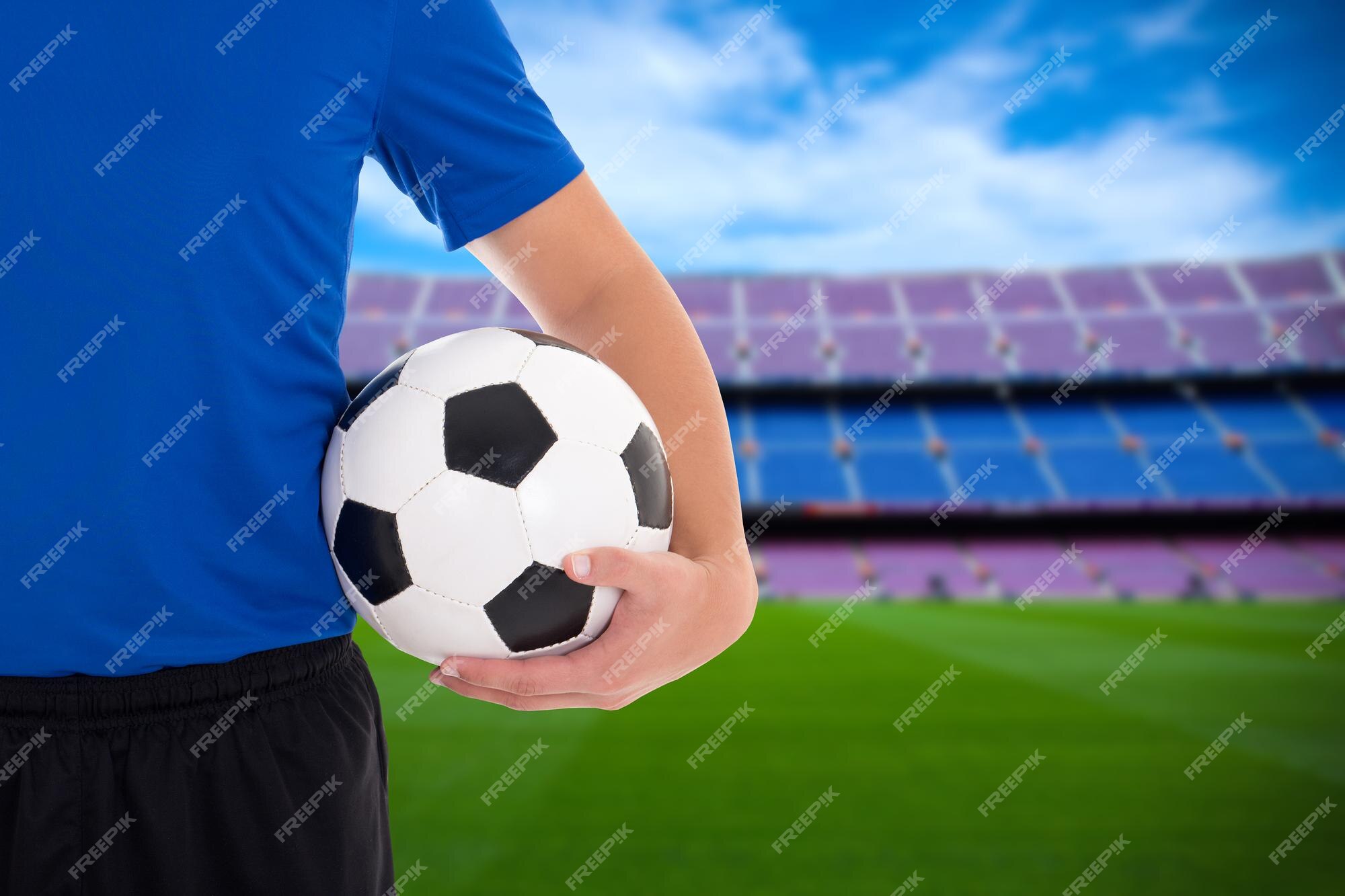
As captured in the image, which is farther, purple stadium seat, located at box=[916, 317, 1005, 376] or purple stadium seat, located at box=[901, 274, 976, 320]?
purple stadium seat, located at box=[901, 274, 976, 320]

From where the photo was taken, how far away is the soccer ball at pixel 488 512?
942 millimetres

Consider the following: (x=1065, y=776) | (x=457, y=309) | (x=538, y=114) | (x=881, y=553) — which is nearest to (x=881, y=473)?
(x=881, y=553)

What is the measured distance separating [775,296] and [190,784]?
2138 cm

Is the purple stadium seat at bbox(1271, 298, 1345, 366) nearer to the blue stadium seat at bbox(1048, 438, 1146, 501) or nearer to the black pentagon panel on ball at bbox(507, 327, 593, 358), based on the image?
the blue stadium seat at bbox(1048, 438, 1146, 501)

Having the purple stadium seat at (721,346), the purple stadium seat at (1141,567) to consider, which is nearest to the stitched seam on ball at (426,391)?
the purple stadium seat at (1141,567)

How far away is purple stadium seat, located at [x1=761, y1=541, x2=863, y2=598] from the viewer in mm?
14516

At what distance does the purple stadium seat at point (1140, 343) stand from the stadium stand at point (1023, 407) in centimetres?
5

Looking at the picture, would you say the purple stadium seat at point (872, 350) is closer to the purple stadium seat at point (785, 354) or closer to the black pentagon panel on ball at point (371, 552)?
the purple stadium seat at point (785, 354)

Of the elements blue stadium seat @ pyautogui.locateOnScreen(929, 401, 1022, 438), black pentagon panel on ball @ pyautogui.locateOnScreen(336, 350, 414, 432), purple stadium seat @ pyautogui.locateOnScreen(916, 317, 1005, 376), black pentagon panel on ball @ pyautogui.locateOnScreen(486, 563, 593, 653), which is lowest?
blue stadium seat @ pyautogui.locateOnScreen(929, 401, 1022, 438)

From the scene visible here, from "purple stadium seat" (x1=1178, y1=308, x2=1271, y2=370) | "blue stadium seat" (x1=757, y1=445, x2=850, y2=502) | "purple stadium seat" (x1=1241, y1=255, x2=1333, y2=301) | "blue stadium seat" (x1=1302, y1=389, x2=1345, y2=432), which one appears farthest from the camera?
"purple stadium seat" (x1=1241, y1=255, x2=1333, y2=301)

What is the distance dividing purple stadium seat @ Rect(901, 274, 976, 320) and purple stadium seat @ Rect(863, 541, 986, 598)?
6.64 meters

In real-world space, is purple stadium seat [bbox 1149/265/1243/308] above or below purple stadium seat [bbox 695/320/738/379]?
below

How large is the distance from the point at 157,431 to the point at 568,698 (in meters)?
0.46

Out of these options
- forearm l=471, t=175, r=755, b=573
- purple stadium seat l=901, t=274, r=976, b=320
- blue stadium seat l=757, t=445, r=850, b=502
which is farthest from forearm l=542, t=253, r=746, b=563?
purple stadium seat l=901, t=274, r=976, b=320
